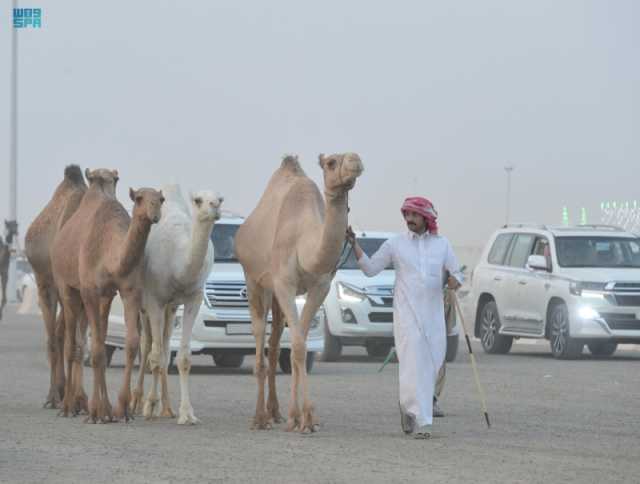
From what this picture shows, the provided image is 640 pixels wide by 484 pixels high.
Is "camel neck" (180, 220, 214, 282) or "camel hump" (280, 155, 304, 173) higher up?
"camel hump" (280, 155, 304, 173)

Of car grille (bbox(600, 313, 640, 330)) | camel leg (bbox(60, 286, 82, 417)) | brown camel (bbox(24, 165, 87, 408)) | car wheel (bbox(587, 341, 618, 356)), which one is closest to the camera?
camel leg (bbox(60, 286, 82, 417))

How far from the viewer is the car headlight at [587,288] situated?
99.0 feet

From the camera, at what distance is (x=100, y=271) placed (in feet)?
57.8

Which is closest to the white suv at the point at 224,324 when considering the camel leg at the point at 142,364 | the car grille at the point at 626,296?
the camel leg at the point at 142,364

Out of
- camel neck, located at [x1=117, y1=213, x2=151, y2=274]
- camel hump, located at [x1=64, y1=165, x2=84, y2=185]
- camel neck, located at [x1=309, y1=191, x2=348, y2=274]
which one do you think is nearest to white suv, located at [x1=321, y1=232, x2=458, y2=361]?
camel hump, located at [x1=64, y1=165, x2=84, y2=185]

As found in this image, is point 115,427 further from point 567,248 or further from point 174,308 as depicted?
point 567,248

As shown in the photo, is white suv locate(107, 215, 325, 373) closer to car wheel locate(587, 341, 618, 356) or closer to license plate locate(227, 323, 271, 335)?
license plate locate(227, 323, 271, 335)

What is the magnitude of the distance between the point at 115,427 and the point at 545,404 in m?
5.40

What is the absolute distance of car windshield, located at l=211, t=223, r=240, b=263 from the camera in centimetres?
2597

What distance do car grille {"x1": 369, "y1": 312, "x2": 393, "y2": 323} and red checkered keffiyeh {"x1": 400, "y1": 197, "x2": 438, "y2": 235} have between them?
12.5 meters

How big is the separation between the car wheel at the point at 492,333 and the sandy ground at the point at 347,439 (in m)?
7.95

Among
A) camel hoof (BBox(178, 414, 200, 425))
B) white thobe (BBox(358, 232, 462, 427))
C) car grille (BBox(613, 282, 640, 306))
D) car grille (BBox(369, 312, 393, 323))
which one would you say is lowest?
car grille (BBox(369, 312, 393, 323))

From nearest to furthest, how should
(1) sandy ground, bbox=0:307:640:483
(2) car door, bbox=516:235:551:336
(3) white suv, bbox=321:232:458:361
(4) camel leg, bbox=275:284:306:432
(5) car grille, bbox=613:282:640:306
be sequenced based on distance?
(1) sandy ground, bbox=0:307:640:483, (4) camel leg, bbox=275:284:306:432, (3) white suv, bbox=321:232:458:361, (5) car grille, bbox=613:282:640:306, (2) car door, bbox=516:235:551:336

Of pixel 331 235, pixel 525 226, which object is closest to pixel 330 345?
pixel 525 226
